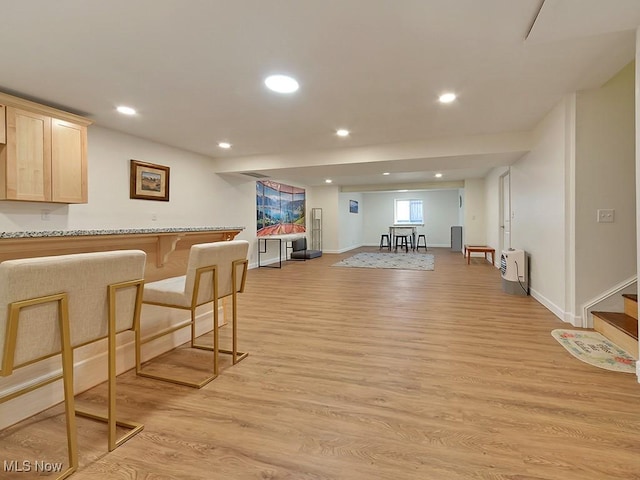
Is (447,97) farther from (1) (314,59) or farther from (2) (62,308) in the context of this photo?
(2) (62,308)

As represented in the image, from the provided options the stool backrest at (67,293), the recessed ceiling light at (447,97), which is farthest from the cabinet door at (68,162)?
the recessed ceiling light at (447,97)

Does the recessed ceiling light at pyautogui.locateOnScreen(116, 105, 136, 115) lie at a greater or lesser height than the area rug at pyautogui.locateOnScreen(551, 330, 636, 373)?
greater

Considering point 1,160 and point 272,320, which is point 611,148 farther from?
point 1,160

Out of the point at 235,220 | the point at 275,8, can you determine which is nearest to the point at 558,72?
the point at 275,8

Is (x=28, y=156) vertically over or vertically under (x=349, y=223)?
over

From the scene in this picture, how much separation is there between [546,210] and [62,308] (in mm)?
4384

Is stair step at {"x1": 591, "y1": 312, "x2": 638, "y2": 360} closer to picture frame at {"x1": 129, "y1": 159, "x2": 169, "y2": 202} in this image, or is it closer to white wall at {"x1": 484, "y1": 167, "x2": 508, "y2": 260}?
white wall at {"x1": 484, "y1": 167, "x2": 508, "y2": 260}

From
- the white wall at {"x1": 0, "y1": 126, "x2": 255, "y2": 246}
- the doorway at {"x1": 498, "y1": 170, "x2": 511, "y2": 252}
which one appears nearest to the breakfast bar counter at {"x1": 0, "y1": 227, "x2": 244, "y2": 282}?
the white wall at {"x1": 0, "y1": 126, "x2": 255, "y2": 246}

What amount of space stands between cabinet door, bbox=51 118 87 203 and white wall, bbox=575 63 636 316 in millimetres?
5119

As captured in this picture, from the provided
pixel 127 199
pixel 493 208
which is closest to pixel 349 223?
pixel 493 208

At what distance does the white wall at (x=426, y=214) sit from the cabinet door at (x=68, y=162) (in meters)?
10.7

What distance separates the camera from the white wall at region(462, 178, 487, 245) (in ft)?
29.8

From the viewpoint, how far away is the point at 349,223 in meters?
11.5

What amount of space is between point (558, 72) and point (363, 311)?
286 cm
